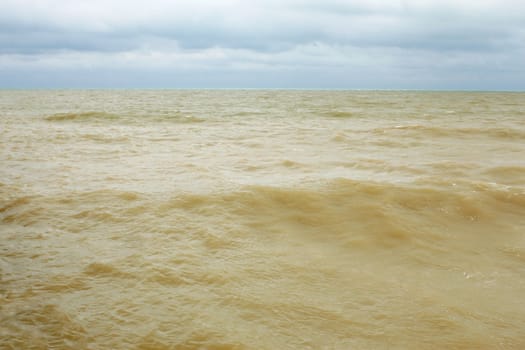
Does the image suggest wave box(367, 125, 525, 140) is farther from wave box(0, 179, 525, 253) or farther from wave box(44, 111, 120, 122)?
wave box(44, 111, 120, 122)

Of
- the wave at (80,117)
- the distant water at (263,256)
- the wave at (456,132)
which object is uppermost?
the wave at (80,117)

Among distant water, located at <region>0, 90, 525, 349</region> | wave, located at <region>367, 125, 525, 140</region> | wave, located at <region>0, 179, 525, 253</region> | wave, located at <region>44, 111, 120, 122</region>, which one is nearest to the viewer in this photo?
distant water, located at <region>0, 90, 525, 349</region>

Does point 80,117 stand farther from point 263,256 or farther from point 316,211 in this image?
point 263,256

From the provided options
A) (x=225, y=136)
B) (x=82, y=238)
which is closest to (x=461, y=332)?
(x=82, y=238)

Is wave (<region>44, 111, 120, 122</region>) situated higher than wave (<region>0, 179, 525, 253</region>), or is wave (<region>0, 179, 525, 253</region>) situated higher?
wave (<region>44, 111, 120, 122</region>)

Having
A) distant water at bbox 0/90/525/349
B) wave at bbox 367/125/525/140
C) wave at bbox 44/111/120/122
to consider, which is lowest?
distant water at bbox 0/90/525/349

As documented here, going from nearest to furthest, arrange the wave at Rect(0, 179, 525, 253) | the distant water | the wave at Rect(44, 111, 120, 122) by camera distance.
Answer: the distant water
the wave at Rect(0, 179, 525, 253)
the wave at Rect(44, 111, 120, 122)

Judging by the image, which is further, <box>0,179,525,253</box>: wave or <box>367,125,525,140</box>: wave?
<box>367,125,525,140</box>: wave

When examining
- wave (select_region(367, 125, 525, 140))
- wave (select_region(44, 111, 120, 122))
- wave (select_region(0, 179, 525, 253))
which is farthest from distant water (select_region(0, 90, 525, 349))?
wave (select_region(44, 111, 120, 122))

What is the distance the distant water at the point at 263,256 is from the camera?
195 cm

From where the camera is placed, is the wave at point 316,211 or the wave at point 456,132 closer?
the wave at point 316,211

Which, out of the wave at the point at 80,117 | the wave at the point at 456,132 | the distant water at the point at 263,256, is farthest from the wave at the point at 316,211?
the wave at the point at 80,117

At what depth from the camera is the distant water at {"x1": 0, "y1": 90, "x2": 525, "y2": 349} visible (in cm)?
195

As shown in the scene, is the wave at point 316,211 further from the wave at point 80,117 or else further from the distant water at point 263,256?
the wave at point 80,117
